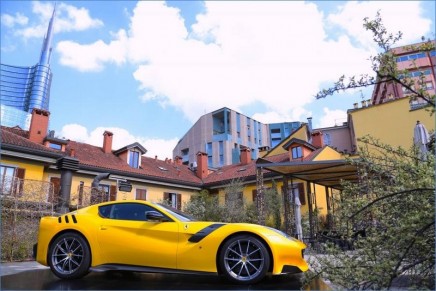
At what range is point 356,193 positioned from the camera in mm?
5074

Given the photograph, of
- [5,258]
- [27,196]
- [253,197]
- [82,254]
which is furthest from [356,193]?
[253,197]

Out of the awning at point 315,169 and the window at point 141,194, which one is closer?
the awning at point 315,169

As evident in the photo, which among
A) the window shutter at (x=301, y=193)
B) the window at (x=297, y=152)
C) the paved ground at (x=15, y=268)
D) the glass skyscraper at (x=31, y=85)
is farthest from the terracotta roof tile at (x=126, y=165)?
the glass skyscraper at (x=31, y=85)

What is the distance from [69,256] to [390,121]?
26.0m

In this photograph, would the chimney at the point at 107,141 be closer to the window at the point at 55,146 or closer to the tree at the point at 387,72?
the window at the point at 55,146

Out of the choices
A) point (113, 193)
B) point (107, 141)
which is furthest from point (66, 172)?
point (107, 141)

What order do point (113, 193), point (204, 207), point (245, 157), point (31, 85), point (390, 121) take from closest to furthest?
1. point (113, 193)
2. point (204, 207)
3. point (390, 121)
4. point (245, 157)
5. point (31, 85)

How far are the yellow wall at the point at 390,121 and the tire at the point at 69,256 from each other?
22.5m

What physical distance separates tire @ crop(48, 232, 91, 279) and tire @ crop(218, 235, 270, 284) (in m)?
2.09

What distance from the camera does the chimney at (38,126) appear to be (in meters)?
22.6

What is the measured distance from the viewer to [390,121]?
2661cm

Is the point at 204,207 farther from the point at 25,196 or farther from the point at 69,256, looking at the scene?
the point at 69,256

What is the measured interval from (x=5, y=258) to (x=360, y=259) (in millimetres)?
10311

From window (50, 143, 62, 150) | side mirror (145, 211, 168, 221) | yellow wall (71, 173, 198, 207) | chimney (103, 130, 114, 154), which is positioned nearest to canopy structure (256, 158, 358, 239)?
side mirror (145, 211, 168, 221)
